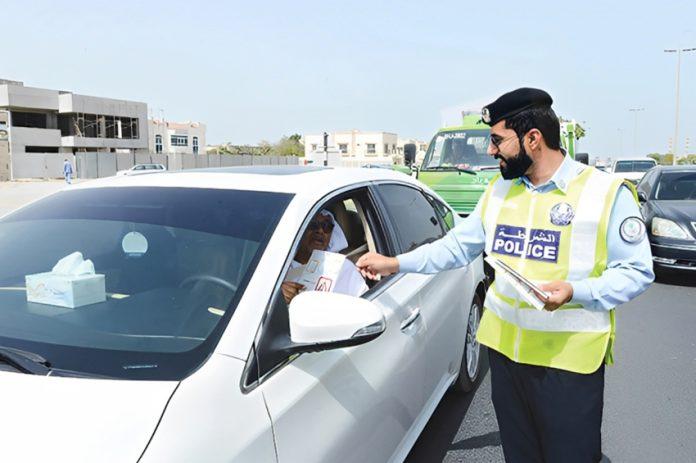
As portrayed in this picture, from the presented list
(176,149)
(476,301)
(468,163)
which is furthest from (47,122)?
(476,301)

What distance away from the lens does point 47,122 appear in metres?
53.0

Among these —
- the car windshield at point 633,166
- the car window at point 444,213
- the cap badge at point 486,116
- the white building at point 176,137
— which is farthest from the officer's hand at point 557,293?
the white building at point 176,137

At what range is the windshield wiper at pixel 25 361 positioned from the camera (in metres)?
1.55

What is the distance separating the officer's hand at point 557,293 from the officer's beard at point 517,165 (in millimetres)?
468

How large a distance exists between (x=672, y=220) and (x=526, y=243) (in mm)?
6572

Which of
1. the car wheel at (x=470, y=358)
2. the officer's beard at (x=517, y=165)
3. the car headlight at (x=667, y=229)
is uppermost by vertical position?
the officer's beard at (x=517, y=165)

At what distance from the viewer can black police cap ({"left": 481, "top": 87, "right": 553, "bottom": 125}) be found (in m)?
2.06

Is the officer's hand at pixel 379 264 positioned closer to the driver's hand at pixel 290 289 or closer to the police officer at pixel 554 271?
the driver's hand at pixel 290 289

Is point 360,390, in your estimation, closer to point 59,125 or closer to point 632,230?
point 632,230

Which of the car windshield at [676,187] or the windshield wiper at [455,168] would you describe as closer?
the car windshield at [676,187]

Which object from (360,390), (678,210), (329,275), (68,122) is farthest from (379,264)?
(68,122)

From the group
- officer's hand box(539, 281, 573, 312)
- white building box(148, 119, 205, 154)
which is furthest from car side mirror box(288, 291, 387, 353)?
white building box(148, 119, 205, 154)

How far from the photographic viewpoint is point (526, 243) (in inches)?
82.0

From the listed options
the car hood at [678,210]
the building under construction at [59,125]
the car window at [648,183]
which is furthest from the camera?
the building under construction at [59,125]
